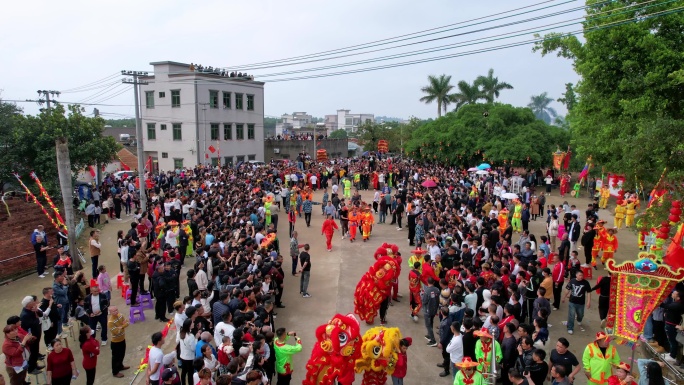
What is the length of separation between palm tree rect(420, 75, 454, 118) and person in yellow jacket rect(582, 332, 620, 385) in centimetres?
4489

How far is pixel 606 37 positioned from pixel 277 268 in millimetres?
11311

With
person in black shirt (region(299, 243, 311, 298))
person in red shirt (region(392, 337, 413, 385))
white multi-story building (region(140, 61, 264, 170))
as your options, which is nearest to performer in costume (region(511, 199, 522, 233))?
person in black shirt (region(299, 243, 311, 298))

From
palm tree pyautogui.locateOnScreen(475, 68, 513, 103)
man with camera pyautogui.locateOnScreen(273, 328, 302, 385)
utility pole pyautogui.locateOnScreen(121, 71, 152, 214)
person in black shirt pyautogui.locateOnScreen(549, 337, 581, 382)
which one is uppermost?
palm tree pyautogui.locateOnScreen(475, 68, 513, 103)

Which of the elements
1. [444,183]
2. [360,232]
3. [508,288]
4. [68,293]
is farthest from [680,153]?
[444,183]

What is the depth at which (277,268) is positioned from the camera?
414 inches

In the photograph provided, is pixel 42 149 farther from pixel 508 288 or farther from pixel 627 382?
pixel 627 382

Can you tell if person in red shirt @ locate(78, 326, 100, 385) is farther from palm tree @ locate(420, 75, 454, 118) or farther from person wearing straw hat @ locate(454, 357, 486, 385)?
palm tree @ locate(420, 75, 454, 118)

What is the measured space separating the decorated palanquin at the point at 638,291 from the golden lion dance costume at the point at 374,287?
4054mm

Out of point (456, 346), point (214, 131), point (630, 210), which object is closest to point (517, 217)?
point (630, 210)

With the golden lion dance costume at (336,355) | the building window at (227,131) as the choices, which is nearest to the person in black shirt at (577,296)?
the golden lion dance costume at (336,355)

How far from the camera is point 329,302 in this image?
11.4 metres

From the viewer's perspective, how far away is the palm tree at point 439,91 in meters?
49.4

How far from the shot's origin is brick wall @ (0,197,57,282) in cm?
1400

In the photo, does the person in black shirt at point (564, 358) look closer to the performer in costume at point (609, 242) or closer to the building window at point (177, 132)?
the performer in costume at point (609, 242)
